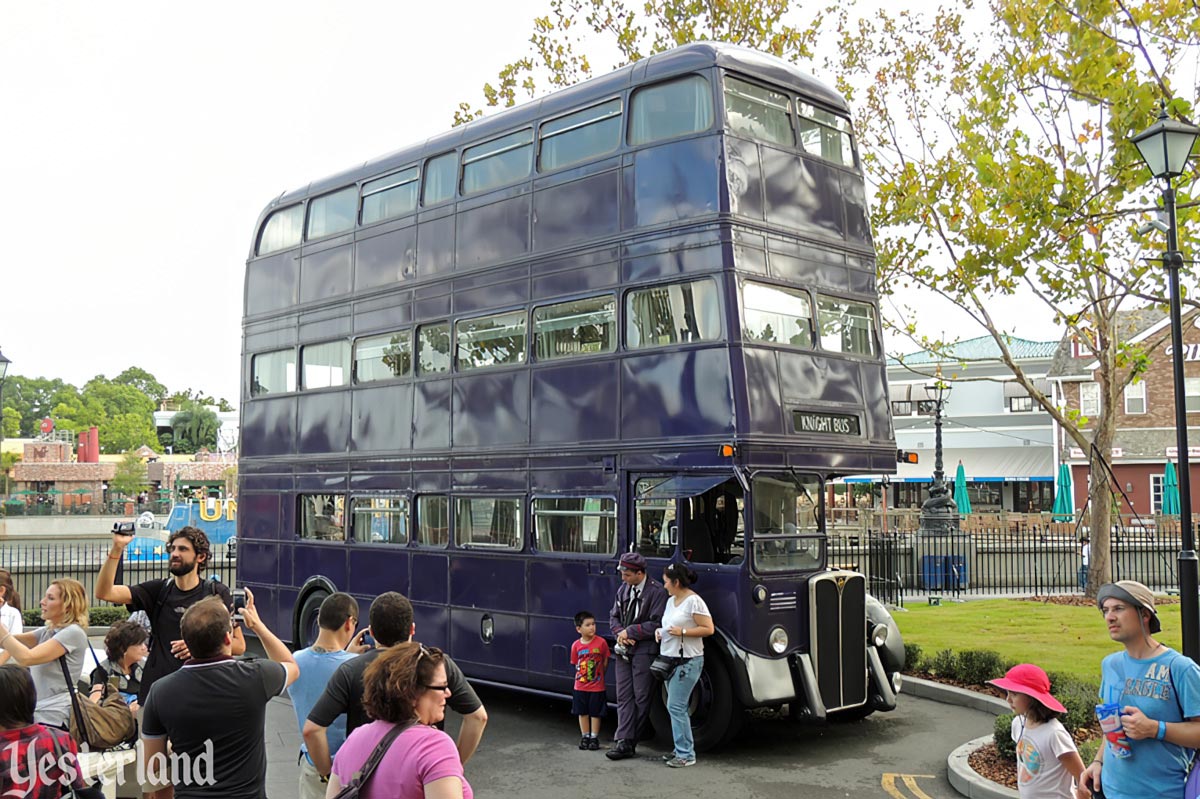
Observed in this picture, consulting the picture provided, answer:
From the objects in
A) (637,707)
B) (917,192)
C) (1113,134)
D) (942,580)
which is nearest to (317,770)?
(637,707)

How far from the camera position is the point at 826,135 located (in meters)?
11.1

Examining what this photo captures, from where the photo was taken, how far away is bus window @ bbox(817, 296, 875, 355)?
1055 centimetres

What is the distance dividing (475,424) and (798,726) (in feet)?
15.3

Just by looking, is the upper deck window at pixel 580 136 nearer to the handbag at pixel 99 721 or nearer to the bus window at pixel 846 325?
the bus window at pixel 846 325

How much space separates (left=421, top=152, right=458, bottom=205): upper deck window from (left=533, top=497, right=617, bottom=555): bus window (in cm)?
389

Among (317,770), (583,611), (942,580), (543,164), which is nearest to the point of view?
(317,770)

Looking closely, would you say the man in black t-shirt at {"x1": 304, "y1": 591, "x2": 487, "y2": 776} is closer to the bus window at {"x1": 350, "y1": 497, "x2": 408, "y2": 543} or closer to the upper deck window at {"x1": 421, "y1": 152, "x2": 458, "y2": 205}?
the bus window at {"x1": 350, "y1": 497, "x2": 408, "y2": 543}

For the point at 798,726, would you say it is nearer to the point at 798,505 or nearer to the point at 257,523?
the point at 798,505

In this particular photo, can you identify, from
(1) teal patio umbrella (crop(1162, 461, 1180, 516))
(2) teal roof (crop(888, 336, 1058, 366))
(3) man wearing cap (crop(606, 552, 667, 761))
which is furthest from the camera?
(2) teal roof (crop(888, 336, 1058, 366))

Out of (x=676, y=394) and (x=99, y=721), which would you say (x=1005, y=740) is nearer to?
(x=676, y=394)

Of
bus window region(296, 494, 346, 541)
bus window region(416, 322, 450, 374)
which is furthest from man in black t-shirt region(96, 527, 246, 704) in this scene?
bus window region(296, 494, 346, 541)

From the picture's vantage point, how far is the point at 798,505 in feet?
33.3

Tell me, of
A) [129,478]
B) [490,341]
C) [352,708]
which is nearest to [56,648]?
[352,708]

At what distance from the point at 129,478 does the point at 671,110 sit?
7293 cm
